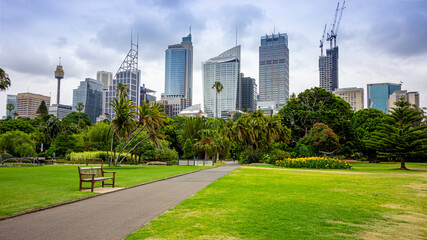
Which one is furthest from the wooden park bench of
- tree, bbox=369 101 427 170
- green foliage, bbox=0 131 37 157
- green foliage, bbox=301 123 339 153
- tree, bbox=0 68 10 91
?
green foliage, bbox=0 131 37 157

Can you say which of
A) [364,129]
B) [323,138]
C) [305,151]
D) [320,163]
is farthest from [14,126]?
[364,129]

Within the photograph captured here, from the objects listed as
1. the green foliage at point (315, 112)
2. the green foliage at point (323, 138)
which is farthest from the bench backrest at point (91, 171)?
the green foliage at point (315, 112)

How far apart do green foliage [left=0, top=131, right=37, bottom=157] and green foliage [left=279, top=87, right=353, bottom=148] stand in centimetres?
4108

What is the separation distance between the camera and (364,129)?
49.5 metres

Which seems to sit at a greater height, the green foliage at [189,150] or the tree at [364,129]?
the tree at [364,129]

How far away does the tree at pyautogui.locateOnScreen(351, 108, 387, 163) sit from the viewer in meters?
46.8

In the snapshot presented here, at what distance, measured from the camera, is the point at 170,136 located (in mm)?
65625

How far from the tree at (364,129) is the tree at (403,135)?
14363 mm

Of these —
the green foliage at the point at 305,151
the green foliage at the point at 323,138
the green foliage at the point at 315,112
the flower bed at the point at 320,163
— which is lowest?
the flower bed at the point at 320,163

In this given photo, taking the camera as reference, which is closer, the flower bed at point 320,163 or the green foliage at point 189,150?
the flower bed at point 320,163

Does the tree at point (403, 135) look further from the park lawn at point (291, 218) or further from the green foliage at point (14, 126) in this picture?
the green foliage at point (14, 126)

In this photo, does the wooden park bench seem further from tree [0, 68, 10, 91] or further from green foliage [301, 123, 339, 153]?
green foliage [301, 123, 339, 153]

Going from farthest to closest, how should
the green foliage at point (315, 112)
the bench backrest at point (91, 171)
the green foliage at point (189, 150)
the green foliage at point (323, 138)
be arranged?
the green foliage at point (189, 150), the green foliage at point (315, 112), the green foliage at point (323, 138), the bench backrest at point (91, 171)

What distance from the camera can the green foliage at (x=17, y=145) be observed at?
3825cm
